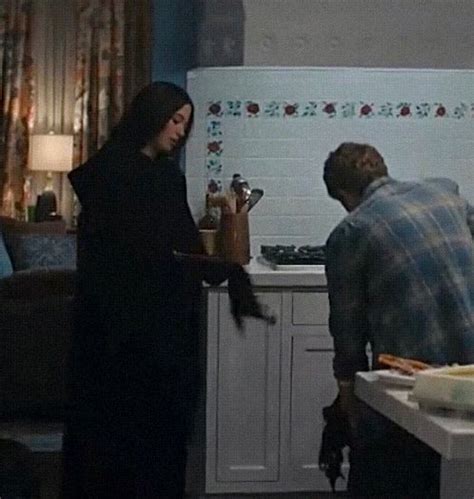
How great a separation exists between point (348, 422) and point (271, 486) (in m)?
1.45

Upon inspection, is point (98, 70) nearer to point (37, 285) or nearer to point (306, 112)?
point (306, 112)

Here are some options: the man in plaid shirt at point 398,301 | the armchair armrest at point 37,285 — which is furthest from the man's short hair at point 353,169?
the armchair armrest at point 37,285

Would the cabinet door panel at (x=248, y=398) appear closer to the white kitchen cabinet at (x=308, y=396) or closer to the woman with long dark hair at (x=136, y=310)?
the white kitchen cabinet at (x=308, y=396)

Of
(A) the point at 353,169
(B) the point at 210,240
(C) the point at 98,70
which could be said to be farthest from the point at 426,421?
(C) the point at 98,70

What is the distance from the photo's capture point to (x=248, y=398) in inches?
170

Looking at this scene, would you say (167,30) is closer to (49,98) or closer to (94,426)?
(94,426)

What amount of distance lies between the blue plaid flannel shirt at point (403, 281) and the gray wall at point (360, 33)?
183cm

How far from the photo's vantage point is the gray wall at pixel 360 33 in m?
4.61

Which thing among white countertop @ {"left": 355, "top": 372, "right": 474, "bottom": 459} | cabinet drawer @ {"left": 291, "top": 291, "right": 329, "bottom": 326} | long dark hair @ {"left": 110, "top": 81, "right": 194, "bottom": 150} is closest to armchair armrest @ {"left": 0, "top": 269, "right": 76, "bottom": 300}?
long dark hair @ {"left": 110, "top": 81, "right": 194, "bottom": 150}

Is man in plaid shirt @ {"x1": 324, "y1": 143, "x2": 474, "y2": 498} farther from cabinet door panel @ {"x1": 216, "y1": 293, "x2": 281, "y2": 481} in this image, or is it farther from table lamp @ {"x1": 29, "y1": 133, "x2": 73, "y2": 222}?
table lamp @ {"x1": 29, "y1": 133, "x2": 73, "y2": 222}

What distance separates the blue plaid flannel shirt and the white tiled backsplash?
209 centimetres

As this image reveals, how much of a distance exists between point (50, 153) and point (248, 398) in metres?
4.30

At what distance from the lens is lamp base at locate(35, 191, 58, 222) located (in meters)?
8.04

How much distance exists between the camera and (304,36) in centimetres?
462
